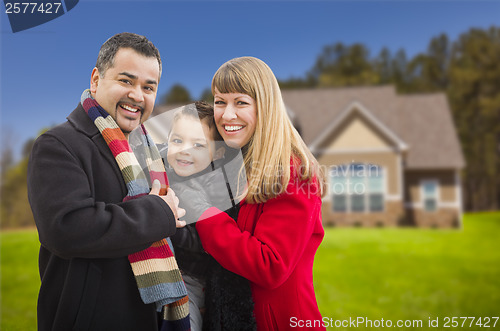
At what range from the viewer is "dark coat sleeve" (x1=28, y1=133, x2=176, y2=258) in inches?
→ 70.8

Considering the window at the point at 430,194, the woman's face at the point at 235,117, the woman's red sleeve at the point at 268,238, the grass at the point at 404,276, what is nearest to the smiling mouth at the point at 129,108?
the woman's face at the point at 235,117

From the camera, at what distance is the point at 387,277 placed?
11508mm

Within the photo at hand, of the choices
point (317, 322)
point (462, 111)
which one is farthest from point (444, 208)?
point (317, 322)

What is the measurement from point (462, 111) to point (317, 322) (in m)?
36.2

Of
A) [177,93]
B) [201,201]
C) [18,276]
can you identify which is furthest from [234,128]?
[177,93]

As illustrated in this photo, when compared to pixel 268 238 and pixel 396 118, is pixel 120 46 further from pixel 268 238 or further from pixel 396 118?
pixel 396 118

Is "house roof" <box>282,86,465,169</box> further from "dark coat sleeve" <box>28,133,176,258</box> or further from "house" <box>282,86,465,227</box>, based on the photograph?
"dark coat sleeve" <box>28,133,176,258</box>

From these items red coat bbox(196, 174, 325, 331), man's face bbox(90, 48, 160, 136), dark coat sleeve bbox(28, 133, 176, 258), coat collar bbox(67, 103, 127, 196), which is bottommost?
red coat bbox(196, 174, 325, 331)

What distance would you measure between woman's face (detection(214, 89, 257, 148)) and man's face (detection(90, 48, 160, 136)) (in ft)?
1.38

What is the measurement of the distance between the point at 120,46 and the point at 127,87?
0.21m

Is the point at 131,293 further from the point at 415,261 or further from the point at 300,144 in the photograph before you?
the point at 415,261

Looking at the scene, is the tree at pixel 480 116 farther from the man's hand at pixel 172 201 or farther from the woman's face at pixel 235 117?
the man's hand at pixel 172 201

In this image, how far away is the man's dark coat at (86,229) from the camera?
1812 mm

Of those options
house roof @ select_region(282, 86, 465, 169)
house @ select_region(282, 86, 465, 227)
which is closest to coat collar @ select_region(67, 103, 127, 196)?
house @ select_region(282, 86, 465, 227)
